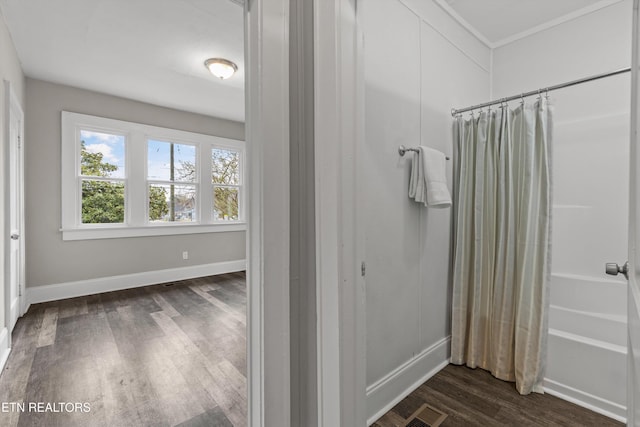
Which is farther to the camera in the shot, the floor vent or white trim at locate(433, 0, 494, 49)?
white trim at locate(433, 0, 494, 49)

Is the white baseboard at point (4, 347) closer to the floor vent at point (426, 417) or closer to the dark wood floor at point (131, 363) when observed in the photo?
the dark wood floor at point (131, 363)

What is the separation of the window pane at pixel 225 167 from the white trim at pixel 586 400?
15.2 feet

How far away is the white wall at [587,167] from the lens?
2.06 m

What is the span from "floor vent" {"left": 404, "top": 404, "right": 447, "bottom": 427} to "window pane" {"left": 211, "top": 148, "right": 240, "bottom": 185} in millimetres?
4252

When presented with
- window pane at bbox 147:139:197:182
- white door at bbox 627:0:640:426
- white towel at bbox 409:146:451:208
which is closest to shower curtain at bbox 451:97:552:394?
white towel at bbox 409:146:451:208

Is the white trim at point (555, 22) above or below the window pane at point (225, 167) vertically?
above

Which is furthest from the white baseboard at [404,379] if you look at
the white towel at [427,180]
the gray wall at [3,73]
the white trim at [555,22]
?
the gray wall at [3,73]

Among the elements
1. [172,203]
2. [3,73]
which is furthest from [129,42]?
[172,203]

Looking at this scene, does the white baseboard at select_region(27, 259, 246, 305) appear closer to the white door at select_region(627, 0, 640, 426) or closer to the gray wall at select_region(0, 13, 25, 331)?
the gray wall at select_region(0, 13, 25, 331)

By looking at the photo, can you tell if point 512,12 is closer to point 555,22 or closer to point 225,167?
point 555,22

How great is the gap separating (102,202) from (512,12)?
474cm

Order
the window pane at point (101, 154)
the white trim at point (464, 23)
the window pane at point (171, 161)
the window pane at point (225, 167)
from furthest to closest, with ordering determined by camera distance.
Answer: the window pane at point (225, 167), the window pane at point (171, 161), the window pane at point (101, 154), the white trim at point (464, 23)

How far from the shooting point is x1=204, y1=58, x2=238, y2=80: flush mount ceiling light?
2906 millimetres

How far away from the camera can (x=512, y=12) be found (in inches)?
85.2
